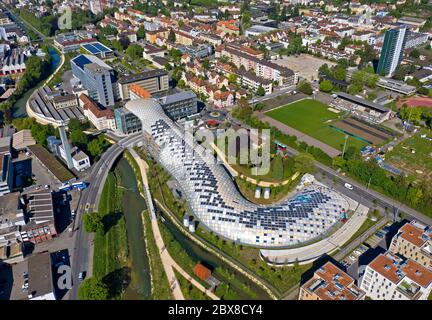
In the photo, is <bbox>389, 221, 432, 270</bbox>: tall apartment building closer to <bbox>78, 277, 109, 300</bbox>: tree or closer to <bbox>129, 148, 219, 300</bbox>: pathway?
<bbox>129, 148, 219, 300</bbox>: pathway

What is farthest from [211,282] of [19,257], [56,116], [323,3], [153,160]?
[323,3]

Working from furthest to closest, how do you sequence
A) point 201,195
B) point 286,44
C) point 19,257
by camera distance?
point 286,44 → point 201,195 → point 19,257

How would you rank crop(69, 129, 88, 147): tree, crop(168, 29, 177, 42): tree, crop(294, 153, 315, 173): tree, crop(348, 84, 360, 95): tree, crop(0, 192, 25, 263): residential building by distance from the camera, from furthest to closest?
crop(168, 29, 177, 42): tree < crop(348, 84, 360, 95): tree < crop(69, 129, 88, 147): tree < crop(294, 153, 315, 173): tree < crop(0, 192, 25, 263): residential building

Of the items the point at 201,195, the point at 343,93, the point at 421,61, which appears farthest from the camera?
the point at 421,61

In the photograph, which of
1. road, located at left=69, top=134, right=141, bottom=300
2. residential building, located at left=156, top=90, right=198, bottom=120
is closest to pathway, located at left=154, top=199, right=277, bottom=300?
road, located at left=69, top=134, right=141, bottom=300

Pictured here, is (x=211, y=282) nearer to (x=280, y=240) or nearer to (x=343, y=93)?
(x=280, y=240)

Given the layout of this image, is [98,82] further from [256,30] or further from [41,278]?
[256,30]
